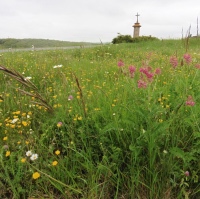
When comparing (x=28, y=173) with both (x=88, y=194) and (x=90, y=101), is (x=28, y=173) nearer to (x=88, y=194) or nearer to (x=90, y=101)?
(x=88, y=194)

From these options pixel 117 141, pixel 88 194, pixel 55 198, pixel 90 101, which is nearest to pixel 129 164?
pixel 117 141

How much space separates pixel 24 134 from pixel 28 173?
46cm

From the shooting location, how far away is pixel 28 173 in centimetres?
170

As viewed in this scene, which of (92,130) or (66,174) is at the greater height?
(92,130)

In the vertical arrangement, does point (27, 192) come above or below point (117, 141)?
below

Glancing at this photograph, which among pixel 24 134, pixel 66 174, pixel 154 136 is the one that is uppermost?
pixel 154 136

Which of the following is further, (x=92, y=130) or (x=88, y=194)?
(x=92, y=130)

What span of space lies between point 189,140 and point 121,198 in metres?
0.65

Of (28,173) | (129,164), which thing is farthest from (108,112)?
(28,173)

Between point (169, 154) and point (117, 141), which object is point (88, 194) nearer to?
point (117, 141)

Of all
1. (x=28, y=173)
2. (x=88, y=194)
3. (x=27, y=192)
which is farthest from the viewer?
(x=28, y=173)

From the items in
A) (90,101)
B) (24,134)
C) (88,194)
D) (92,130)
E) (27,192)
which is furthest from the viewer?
(90,101)

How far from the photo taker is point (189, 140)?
1719 millimetres

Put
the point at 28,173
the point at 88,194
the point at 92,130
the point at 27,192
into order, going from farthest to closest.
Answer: the point at 92,130
the point at 28,173
the point at 27,192
the point at 88,194
